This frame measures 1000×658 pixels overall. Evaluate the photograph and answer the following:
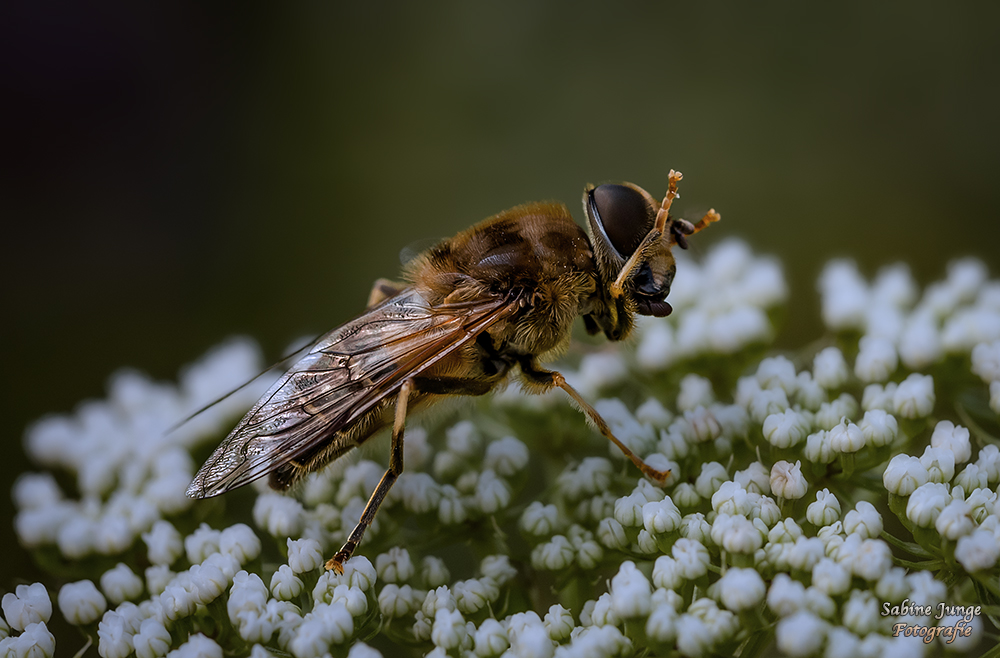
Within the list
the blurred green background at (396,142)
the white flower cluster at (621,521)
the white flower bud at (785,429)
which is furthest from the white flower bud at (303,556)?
the blurred green background at (396,142)

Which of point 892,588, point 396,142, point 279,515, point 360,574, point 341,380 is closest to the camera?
point 892,588

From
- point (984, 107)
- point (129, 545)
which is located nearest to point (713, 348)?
point (129, 545)

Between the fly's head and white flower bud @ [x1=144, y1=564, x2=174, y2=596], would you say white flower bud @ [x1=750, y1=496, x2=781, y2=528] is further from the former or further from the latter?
white flower bud @ [x1=144, y1=564, x2=174, y2=596]

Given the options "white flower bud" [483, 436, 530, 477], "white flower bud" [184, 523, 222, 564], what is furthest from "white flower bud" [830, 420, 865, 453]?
"white flower bud" [184, 523, 222, 564]

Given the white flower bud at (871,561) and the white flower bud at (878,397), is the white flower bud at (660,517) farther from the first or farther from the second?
the white flower bud at (878,397)

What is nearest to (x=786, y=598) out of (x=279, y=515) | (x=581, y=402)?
(x=581, y=402)

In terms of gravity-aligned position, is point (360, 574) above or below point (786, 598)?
above

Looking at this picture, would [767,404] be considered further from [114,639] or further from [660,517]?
[114,639]
